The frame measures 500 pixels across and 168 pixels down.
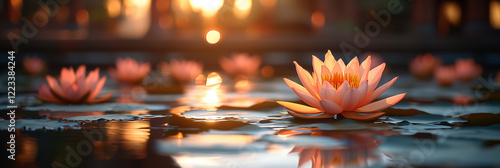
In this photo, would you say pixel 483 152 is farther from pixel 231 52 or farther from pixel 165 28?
pixel 165 28

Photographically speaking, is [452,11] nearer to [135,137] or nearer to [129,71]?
[129,71]

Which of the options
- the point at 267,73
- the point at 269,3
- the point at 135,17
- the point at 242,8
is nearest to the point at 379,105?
the point at 267,73

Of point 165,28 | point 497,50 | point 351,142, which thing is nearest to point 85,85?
point 351,142

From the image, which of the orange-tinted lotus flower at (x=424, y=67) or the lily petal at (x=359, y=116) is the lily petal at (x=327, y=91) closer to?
the lily petal at (x=359, y=116)

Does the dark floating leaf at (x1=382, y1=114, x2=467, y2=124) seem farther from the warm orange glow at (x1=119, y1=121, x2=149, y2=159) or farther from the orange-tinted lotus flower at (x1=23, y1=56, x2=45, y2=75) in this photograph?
the orange-tinted lotus flower at (x1=23, y1=56, x2=45, y2=75)

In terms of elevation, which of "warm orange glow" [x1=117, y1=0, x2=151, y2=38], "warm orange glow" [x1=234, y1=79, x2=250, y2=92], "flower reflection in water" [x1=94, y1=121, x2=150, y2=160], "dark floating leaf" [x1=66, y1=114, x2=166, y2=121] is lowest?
"flower reflection in water" [x1=94, y1=121, x2=150, y2=160]

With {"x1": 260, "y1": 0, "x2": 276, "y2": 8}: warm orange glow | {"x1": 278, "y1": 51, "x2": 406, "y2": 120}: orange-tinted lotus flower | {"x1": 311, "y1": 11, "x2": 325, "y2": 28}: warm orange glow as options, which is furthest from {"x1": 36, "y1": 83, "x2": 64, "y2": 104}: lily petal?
{"x1": 260, "y1": 0, "x2": 276, "y2": 8}: warm orange glow
